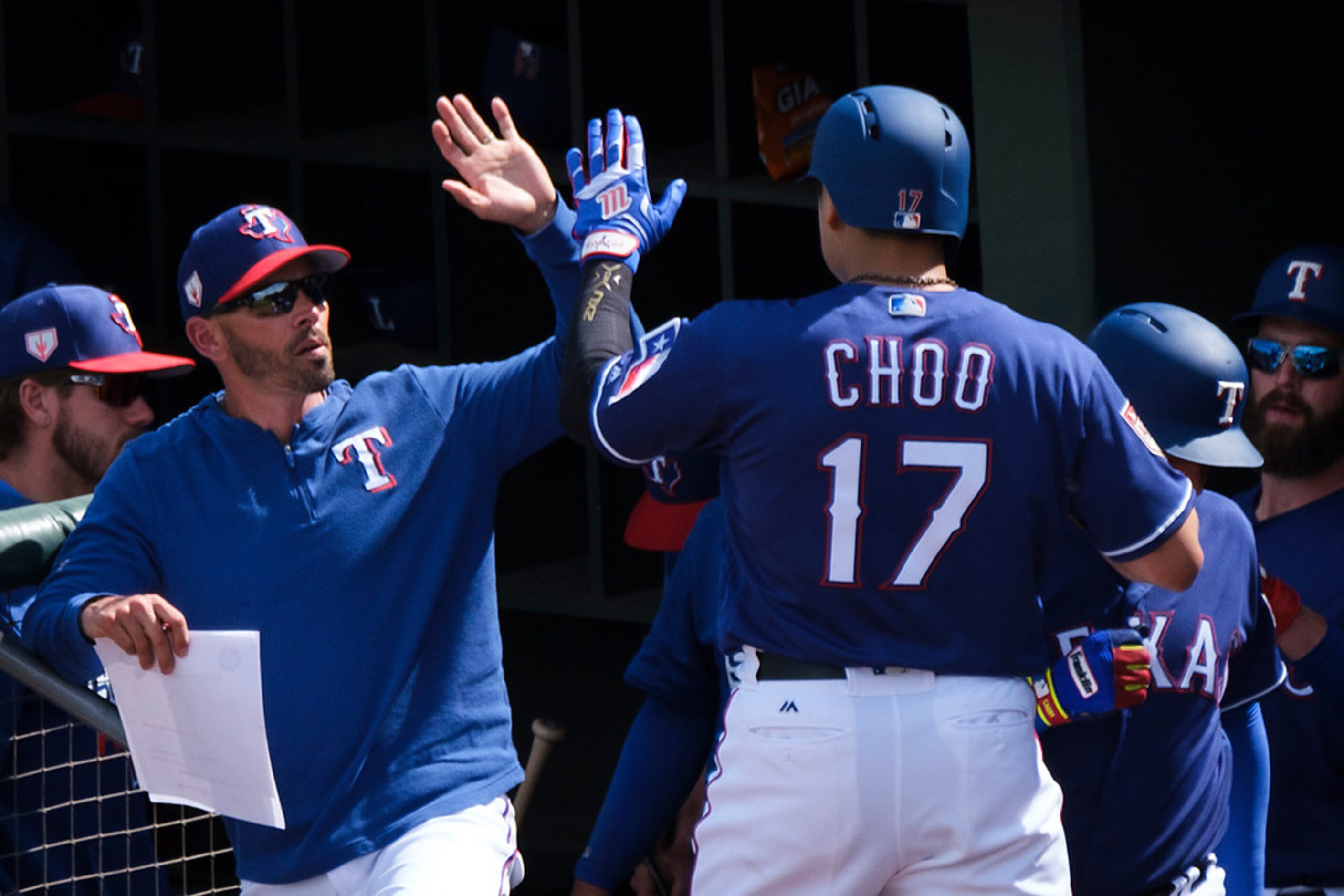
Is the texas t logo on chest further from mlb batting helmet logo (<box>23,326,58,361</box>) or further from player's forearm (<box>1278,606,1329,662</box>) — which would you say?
player's forearm (<box>1278,606,1329,662</box>)

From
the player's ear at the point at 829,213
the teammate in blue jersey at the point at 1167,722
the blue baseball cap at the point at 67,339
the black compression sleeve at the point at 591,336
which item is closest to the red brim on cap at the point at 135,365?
the blue baseball cap at the point at 67,339

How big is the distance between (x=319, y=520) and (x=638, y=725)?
63cm

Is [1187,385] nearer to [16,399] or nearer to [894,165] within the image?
[894,165]

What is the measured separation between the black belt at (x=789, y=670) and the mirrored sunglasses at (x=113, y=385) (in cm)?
195

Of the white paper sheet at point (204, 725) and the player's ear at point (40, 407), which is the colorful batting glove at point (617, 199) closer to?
the white paper sheet at point (204, 725)

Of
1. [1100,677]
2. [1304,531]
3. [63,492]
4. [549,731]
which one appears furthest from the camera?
[549,731]

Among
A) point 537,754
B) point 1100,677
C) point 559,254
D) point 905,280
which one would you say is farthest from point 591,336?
point 537,754

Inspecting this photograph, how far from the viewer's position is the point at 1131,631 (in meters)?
2.44

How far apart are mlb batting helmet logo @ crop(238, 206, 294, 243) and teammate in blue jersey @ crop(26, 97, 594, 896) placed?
0.21 metres

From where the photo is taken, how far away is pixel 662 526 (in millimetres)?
3994

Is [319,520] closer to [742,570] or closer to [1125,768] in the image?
[742,570]

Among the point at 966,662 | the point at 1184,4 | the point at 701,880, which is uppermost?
the point at 1184,4

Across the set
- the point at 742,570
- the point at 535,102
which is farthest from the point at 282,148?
the point at 742,570

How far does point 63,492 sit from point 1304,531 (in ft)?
7.77
